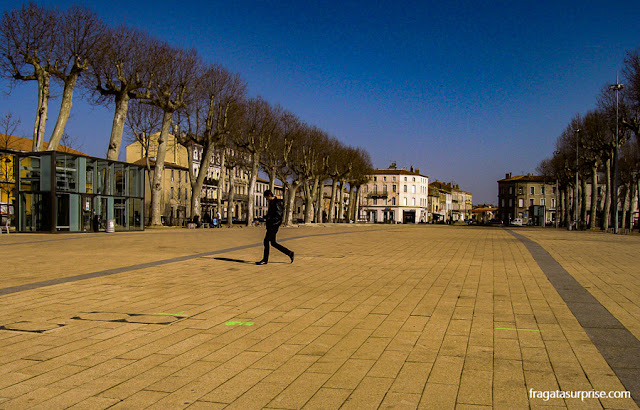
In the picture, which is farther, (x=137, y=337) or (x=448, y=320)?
(x=448, y=320)

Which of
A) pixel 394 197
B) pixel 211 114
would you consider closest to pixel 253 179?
pixel 211 114

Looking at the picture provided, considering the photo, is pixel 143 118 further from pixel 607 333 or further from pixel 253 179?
pixel 607 333

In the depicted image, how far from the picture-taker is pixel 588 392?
12.3 feet

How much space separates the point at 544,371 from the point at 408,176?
135 m

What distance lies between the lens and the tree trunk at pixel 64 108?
1180 inches

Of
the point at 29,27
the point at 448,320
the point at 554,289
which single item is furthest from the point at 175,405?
the point at 29,27

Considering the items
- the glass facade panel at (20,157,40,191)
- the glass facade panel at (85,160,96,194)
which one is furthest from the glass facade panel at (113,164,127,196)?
the glass facade panel at (20,157,40,191)

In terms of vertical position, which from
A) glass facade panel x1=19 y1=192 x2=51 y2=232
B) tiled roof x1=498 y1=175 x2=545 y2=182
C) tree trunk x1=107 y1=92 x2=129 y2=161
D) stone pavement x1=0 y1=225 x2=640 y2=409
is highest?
tiled roof x1=498 y1=175 x2=545 y2=182

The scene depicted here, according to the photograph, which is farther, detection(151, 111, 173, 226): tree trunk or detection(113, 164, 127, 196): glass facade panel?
detection(151, 111, 173, 226): tree trunk

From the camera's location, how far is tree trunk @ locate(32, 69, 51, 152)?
28.9 m

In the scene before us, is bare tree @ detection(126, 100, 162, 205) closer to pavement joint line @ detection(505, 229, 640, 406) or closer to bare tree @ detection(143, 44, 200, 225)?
bare tree @ detection(143, 44, 200, 225)

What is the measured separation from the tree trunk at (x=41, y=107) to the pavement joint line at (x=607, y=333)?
28.2 m

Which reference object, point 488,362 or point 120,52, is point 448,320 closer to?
point 488,362

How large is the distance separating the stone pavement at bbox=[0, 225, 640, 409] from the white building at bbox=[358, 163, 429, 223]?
12668cm
